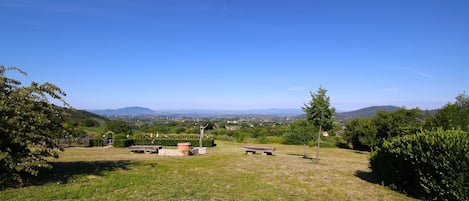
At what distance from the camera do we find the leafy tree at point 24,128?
775cm

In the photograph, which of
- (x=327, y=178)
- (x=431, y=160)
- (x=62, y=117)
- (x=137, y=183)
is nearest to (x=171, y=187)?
(x=137, y=183)

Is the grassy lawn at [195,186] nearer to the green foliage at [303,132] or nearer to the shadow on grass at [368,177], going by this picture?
Answer: the shadow on grass at [368,177]

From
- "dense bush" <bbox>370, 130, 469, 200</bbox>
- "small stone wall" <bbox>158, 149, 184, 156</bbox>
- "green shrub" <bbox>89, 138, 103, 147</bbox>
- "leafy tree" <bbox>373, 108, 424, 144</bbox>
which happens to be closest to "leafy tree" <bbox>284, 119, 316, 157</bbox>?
"small stone wall" <bbox>158, 149, 184, 156</bbox>

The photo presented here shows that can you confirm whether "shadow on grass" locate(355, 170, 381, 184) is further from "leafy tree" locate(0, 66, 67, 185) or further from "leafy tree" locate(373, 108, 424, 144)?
"leafy tree" locate(373, 108, 424, 144)

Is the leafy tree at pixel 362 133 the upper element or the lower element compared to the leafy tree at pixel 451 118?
lower

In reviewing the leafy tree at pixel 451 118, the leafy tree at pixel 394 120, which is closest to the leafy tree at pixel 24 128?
the leafy tree at pixel 451 118

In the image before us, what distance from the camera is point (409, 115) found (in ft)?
93.5

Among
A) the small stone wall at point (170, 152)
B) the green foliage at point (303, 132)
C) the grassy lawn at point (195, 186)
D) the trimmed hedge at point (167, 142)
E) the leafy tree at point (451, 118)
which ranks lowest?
the trimmed hedge at point (167, 142)

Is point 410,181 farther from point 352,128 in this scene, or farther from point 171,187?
point 352,128

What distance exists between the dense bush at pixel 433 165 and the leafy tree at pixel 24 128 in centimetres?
1129

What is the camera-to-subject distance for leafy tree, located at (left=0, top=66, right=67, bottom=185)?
7.75 m

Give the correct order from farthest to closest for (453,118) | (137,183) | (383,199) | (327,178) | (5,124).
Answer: (453,118) < (327,178) < (137,183) < (383,199) < (5,124)

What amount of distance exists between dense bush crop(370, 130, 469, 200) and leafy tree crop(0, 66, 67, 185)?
37.1 ft

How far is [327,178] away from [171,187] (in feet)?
22.1
